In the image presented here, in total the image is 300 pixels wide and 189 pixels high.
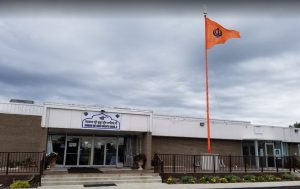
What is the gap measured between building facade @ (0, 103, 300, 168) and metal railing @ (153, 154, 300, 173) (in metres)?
0.87

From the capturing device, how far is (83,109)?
57.6 ft

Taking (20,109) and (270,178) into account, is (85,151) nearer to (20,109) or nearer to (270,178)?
(20,109)

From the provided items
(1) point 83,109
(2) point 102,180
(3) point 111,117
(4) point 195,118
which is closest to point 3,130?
(1) point 83,109

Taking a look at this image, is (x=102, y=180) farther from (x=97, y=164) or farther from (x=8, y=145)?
(x=8, y=145)

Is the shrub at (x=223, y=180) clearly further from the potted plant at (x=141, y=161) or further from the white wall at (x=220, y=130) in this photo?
the white wall at (x=220, y=130)

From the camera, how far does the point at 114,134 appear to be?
Answer: 69.1 feet

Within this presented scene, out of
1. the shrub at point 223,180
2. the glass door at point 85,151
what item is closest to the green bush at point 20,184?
the glass door at point 85,151

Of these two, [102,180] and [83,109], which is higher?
[83,109]

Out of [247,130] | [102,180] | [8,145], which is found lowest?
[102,180]

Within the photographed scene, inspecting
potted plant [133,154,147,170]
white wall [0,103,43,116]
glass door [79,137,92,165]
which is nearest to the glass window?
glass door [79,137,92,165]

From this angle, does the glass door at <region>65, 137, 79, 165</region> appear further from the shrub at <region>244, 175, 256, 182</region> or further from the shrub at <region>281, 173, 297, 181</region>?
the shrub at <region>281, 173, 297, 181</region>

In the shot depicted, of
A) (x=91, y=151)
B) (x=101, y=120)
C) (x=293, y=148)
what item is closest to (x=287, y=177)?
(x=293, y=148)

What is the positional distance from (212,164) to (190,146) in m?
4.74

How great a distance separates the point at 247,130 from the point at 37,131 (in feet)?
55.4
